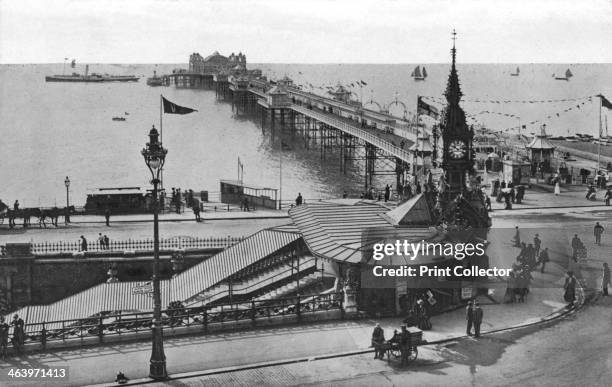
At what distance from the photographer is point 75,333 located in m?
23.8

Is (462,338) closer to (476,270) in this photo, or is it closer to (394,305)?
(394,305)

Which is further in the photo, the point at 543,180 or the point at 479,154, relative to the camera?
the point at 479,154

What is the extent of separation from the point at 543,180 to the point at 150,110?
13896 centimetres

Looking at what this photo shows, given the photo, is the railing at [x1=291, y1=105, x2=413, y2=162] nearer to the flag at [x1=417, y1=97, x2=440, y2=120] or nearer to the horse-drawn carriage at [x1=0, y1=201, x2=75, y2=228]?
the flag at [x1=417, y1=97, x2=440, y2=120]

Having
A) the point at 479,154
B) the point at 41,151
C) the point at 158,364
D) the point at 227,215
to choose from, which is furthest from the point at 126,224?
the point at 41,151

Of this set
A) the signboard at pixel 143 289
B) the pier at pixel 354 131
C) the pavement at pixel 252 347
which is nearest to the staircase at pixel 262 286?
the signboard at pixel 143 289

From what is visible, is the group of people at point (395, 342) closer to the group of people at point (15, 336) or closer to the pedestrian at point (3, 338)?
the group of people at point (15, 336)

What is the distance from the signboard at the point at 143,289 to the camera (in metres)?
31.2

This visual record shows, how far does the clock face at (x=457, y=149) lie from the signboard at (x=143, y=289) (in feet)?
41.9

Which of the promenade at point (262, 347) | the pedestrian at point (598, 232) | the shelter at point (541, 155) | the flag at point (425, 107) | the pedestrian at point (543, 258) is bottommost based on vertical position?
the promenade at point (262, 347)

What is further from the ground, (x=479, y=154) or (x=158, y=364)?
(x=479, y=154)

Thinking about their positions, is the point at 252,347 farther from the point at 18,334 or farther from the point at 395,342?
the point at 18,334

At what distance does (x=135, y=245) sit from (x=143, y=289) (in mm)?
8743

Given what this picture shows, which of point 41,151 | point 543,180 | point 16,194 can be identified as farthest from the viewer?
point 41,151
